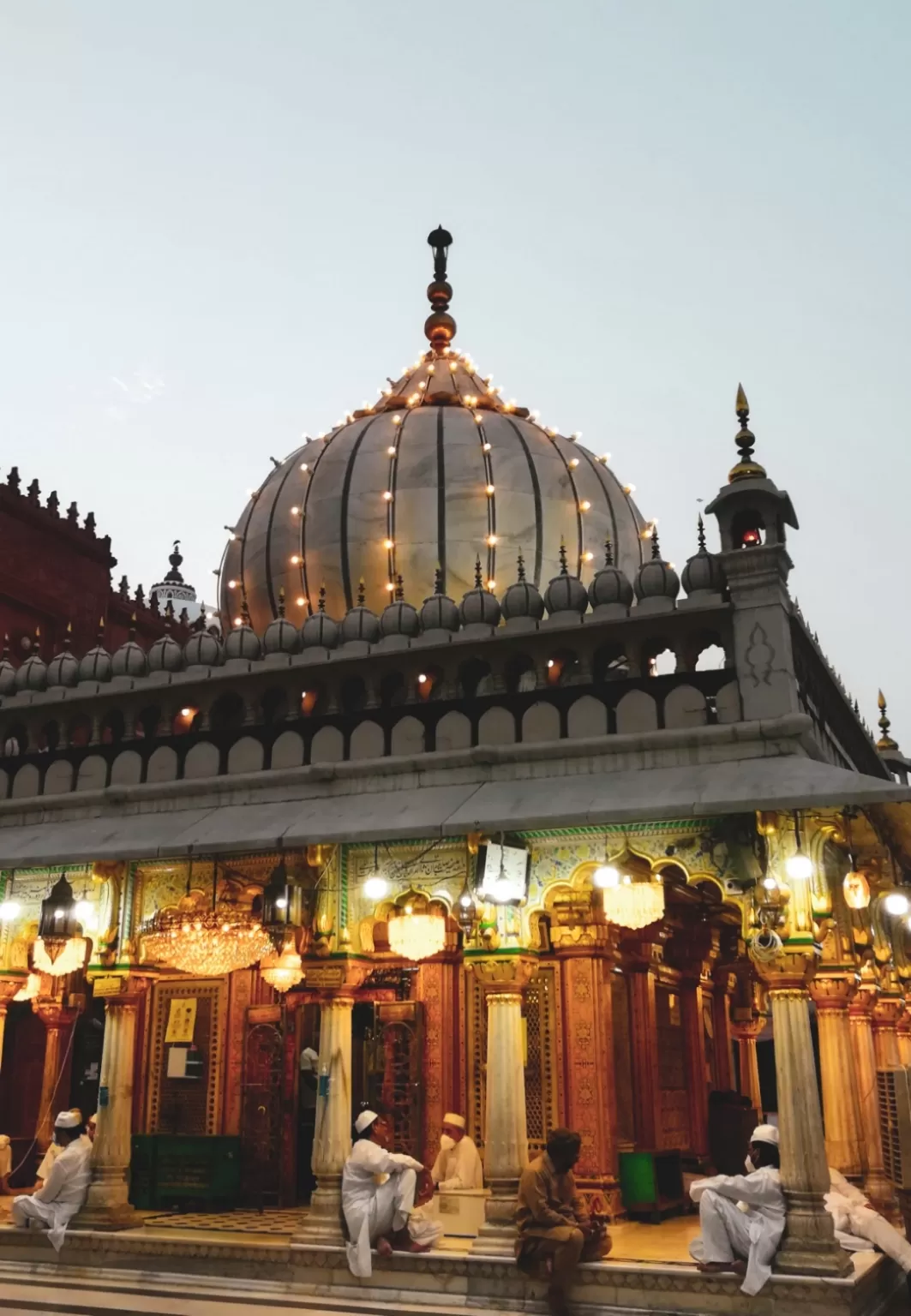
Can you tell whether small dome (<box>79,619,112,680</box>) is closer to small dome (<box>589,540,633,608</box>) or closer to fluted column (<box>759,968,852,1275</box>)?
small dome (<box>589,540,633,608</box>)

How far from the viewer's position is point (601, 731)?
9141 mm

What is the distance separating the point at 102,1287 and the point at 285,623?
5299 millimetres

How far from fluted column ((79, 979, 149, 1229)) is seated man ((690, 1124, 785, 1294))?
4.56m

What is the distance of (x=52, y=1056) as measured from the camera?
13.6 metres

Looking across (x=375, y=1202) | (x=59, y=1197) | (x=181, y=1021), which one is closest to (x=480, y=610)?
(x=375, y=1202)

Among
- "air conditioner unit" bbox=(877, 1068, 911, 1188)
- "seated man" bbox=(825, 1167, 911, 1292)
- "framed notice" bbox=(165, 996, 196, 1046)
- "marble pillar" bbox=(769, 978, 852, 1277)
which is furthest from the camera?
"framed notice" bbox=(165, 996, 196, 1046)

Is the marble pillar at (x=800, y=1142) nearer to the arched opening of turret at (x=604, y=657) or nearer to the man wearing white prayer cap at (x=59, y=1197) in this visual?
the arched opening of turret at (x=604, y=657)

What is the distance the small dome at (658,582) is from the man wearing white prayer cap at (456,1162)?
16.1 ft

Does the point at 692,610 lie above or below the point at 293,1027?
above

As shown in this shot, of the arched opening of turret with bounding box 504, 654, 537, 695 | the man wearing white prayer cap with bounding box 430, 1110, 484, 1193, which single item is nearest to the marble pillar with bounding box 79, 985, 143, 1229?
the man wearing white prayer cap with bounding box 430, 1110, 484, 1193

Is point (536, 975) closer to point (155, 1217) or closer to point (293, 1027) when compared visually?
point (293, 1027)

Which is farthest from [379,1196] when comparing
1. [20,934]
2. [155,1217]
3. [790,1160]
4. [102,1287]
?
[20,934]

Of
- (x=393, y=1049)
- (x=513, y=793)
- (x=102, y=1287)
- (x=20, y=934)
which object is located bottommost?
(x=102, y=1287)

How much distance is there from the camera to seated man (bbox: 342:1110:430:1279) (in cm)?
843
